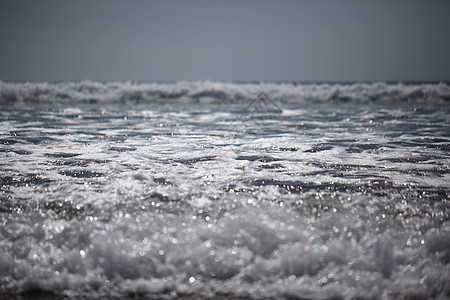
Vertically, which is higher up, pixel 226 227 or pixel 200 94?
pixel 200 94

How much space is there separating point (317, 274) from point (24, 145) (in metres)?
4.82

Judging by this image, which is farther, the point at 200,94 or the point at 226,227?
the point at 200,94

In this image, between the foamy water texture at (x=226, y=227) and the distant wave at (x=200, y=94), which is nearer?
the foamy water texture at (x=226, y=227)

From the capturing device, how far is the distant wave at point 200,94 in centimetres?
1652

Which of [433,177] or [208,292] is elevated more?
[433,177]

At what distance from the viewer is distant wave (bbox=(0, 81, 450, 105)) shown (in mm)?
16516

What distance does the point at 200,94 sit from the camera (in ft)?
65.9

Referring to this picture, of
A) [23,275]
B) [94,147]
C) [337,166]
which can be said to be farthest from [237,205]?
[94,147]

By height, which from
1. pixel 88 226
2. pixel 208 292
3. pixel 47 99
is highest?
pixel 47 99

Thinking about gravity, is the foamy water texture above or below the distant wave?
below

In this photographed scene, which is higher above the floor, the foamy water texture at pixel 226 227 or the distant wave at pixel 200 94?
the distant wave at pixel 200 94

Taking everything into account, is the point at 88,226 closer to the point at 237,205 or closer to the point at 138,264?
the point at 138,264

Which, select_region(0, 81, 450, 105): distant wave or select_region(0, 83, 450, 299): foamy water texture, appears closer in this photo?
select_region(0, 83, 450, 299): foamy water texture

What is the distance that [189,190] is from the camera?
270 centimetres
